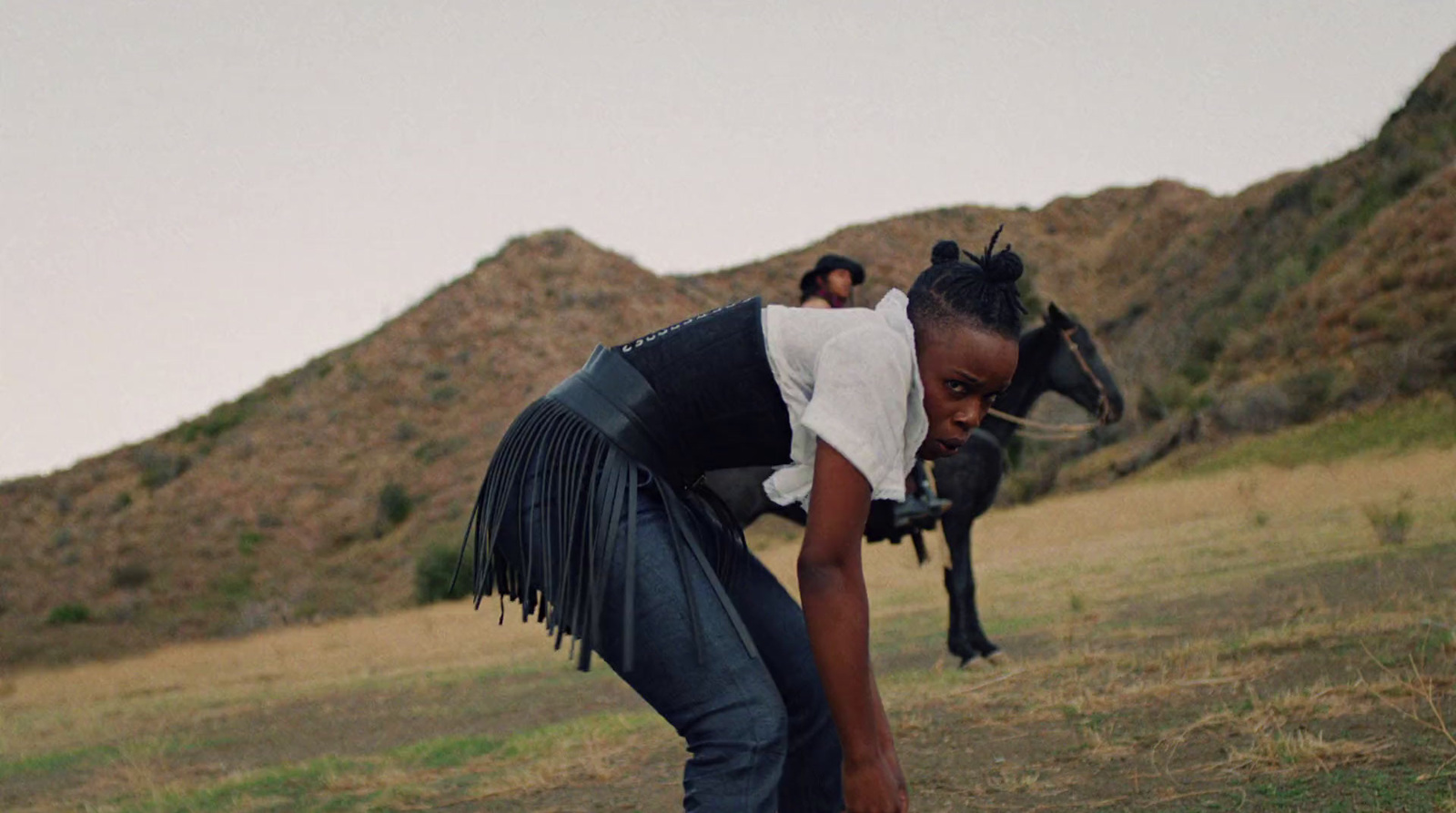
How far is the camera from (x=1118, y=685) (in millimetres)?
6559

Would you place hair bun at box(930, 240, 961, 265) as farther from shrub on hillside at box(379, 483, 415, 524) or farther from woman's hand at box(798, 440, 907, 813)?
shrub on hillside at box(379, 483, 415, 524)

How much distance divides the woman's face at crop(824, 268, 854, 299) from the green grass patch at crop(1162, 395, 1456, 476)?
15086mm

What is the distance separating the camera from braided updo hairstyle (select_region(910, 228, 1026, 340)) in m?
2.71

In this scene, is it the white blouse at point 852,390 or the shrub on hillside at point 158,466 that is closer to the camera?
the white blouse at point 852,390

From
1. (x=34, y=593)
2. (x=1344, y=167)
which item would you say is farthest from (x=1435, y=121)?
(x=34, y=593)

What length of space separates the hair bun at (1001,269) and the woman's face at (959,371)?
0.49 feet

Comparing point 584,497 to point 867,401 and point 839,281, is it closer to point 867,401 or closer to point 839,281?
point 867,401

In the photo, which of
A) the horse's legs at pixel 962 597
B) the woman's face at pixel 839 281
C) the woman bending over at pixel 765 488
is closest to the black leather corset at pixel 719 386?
the woman bending over at pixel 765 488

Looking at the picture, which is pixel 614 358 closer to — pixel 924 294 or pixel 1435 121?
pixel 924 294

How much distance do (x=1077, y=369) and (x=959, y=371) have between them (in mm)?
7555

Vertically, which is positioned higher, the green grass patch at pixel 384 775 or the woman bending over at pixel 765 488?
the woman bending over at pixel 765 488

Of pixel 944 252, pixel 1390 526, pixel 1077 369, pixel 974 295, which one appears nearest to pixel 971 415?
pixel 974 295

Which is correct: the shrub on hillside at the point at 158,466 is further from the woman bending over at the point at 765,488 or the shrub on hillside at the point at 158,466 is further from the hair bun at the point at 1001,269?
the hair bun at the point at 1001,269

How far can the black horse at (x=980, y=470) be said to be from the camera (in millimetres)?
8375
